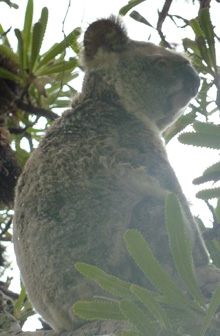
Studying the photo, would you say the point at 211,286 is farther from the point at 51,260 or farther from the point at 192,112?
the point at 192,112

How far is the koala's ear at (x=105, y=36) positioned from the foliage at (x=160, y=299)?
219cm

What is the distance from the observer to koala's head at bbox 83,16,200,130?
3.75m

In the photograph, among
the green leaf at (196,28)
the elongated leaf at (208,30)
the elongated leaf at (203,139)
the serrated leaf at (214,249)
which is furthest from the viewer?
the green leaf at (196,28)

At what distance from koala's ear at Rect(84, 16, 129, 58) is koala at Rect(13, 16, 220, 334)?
26 cm

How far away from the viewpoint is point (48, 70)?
4.10 metres

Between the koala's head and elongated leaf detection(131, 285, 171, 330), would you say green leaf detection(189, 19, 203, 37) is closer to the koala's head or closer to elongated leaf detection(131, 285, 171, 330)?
the koala's head

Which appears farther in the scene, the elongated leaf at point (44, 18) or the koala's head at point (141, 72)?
the elongated leaf at point (44, 18)

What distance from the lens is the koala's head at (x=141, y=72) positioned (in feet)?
12.3

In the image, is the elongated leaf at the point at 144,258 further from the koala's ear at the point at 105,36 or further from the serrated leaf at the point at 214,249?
the koala's ear at the point at 105,36

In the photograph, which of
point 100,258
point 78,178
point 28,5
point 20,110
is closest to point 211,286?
point 100,258

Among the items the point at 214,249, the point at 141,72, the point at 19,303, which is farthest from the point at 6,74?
the point at 214,249

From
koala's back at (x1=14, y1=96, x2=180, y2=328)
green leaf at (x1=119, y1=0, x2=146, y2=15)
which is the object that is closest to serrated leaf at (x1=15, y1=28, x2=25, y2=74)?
green leaf at (x1=119, y1=0, x2=146, y2=15)

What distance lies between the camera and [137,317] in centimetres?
161

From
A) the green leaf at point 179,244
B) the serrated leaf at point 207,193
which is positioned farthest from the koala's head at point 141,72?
the green leaf at point 179,244
